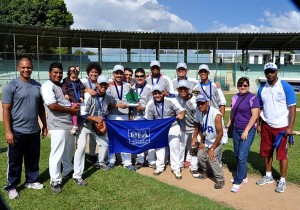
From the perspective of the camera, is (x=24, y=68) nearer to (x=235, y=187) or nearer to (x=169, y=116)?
(x=169, y=116)

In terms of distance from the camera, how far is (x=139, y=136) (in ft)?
19.8

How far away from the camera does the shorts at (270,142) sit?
A: 17.0 feet

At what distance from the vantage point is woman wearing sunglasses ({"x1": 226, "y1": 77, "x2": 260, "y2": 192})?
16.9ft

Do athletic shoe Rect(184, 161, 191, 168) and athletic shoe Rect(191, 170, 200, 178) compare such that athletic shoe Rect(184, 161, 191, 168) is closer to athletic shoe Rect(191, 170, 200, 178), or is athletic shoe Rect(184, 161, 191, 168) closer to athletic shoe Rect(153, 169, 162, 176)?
athletic shoe Rect(191, 170, 200, 178)

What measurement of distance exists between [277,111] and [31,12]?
4383 cm

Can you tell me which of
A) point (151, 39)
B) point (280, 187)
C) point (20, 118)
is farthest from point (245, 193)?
point (151, 39)

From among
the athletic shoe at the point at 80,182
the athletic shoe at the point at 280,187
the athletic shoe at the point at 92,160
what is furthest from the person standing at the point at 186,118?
the athletic shoe at the point at 80,182

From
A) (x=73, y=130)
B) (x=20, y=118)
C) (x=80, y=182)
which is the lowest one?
(x=80, y=182)

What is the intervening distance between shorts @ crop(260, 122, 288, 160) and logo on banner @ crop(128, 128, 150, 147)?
6.90 ft

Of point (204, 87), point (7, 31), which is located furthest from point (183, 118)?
point (7, 31)

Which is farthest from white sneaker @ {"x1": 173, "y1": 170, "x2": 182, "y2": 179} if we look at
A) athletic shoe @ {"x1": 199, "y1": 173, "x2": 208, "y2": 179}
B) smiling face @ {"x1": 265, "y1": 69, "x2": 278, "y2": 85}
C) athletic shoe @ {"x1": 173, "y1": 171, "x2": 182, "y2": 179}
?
smiling face @ {"x1": 265, "y1": 69, "x2": 278, "y2": 85}

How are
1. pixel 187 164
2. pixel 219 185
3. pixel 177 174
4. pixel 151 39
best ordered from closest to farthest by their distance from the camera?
pixel 219 185, pixel 177 174, pixel 187 164, pixel 151 39

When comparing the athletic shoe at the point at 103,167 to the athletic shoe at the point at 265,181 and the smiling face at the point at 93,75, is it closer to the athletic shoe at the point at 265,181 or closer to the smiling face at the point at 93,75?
the smiling face at the point at 93,75

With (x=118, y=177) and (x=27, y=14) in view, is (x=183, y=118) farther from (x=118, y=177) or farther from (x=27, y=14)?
(x=27, y=14)
